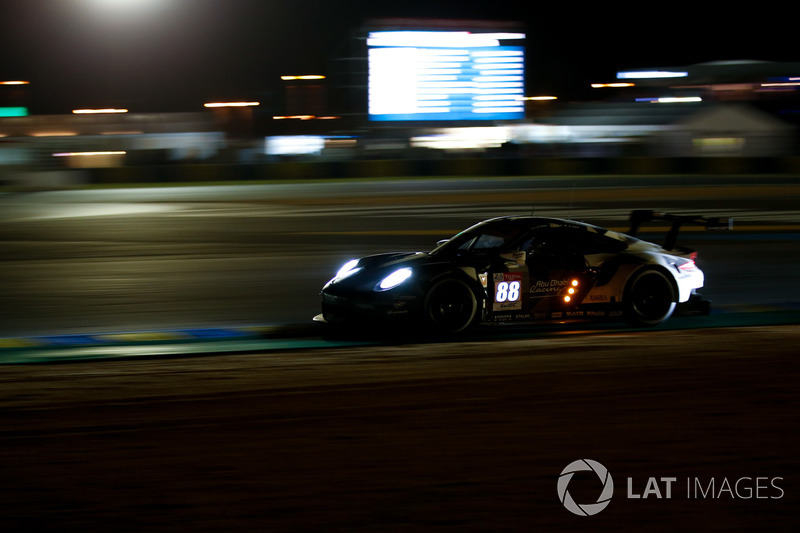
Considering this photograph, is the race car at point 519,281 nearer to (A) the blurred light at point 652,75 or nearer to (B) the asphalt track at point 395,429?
(B) the asphalt track at point 395,429

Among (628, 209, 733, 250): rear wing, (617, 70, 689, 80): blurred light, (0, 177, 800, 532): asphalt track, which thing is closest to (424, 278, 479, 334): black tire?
(0, 177, 800, 532): asphalt track

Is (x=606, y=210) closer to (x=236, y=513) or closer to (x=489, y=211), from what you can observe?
(x=489, y=211)

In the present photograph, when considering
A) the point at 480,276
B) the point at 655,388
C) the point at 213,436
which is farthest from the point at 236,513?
the point at 480,276

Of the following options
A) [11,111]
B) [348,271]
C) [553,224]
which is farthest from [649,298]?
[11,111]

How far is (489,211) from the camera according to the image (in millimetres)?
20766

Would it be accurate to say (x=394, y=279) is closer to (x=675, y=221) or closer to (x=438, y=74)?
(x=675, y=221)

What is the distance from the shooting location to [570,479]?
431 cm

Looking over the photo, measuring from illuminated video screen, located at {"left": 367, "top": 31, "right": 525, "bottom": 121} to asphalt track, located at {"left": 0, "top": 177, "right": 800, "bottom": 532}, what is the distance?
36058 mm

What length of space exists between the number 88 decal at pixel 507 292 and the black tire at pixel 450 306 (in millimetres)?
206

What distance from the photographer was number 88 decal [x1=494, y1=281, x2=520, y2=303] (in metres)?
7.77

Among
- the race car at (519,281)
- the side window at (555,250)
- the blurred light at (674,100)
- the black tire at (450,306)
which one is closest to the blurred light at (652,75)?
the blurred light at (674,100)

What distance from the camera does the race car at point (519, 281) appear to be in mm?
7582

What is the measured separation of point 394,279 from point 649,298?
2379mm

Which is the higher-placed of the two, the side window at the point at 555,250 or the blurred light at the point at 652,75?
the blurred light at the point at 652,75
